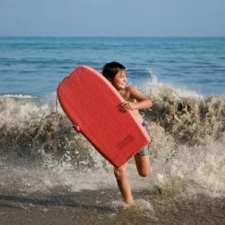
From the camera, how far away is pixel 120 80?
14.7 feet

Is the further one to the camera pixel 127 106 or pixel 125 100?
pixel 125 100

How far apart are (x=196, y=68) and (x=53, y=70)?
19.5ft

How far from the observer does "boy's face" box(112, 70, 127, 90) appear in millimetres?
4457

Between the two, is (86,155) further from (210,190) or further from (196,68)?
(196,68)

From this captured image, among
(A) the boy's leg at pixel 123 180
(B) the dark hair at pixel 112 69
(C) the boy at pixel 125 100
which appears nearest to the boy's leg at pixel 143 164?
(C) the boy at pixel 125 100

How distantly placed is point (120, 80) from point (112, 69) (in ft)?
0.41

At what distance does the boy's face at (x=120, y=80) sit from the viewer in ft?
14.6

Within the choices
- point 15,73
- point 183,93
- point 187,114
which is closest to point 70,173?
point 187,114

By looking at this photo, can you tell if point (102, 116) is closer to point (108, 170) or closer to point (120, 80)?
point (120, 80)

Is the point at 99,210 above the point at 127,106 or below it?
below

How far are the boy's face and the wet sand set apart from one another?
108 cm

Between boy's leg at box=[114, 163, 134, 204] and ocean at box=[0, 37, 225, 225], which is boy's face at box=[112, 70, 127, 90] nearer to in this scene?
boy's leg at box=[114, 163, 134, 204]

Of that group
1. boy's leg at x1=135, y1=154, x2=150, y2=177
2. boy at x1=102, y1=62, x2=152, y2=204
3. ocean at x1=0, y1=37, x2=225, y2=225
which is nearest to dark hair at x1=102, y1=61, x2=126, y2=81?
boy at x1=102, y1=62, x2=152, y2=204

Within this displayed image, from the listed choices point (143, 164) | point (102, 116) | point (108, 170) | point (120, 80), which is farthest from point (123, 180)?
point (108, 170)
